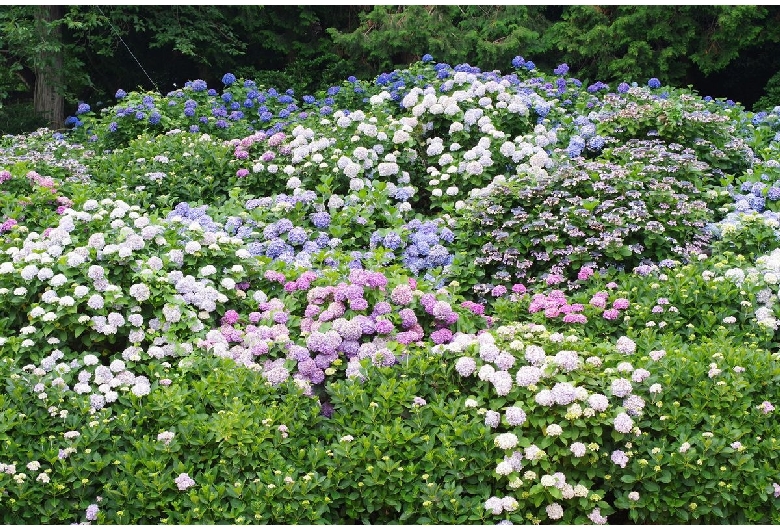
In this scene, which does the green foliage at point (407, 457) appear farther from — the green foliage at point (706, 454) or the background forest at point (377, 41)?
the background forest at point (377, 41)

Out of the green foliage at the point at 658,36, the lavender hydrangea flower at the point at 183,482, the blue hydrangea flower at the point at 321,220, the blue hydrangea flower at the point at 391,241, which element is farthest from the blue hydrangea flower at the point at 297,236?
the green foliage at the point at 658,36

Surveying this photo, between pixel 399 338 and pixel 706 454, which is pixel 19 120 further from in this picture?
pixel 706 454

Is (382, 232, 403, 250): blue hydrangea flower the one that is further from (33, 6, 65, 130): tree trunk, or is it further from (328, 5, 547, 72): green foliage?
(33, 6, 65, 130): tree trunk

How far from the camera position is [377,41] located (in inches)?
377

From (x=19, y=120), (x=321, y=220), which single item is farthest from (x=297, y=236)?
(x=19, y=120)

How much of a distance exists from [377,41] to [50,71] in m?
3.94

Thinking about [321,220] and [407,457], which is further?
[321,220]

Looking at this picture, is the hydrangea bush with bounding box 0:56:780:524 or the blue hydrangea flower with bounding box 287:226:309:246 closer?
the hydrangea bush with bounding box 0:56:780:524

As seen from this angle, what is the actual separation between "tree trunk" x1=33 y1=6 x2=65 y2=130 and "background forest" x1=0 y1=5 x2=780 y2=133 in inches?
0.5

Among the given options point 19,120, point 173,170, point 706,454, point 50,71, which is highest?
point 706,454

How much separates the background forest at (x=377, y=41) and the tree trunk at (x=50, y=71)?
0.01 m

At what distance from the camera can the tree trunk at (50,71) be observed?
887 cm

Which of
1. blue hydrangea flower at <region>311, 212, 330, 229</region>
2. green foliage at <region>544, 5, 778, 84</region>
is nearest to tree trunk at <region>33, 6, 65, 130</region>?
blue hydrangea flower at <region>311, 212, 330, 229</region>

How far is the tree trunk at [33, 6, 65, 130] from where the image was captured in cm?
887
